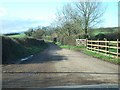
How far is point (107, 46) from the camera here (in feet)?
81.2

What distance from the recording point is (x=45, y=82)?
11.1m

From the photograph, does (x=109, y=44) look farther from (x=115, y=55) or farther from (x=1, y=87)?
(x=1, y=87)

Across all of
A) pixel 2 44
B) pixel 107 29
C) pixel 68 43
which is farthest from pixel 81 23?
pixel 2 44

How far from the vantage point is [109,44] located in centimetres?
2508

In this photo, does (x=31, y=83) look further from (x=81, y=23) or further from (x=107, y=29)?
(x=107, y=29)

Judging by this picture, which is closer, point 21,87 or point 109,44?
point 21,87

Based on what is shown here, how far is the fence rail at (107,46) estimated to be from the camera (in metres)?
21.5

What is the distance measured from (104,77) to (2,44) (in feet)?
35.4

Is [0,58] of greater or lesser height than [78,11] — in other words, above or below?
below

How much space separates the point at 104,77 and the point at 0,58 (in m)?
9.11

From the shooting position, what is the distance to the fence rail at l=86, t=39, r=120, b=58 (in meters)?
21.5

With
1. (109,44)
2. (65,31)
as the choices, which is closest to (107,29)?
(65,31)

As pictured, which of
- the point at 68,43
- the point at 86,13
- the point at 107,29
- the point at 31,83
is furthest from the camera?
the point at 107,29

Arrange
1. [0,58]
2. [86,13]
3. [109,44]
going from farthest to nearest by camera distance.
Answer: [86,13] < [109,44] < [0,58]
